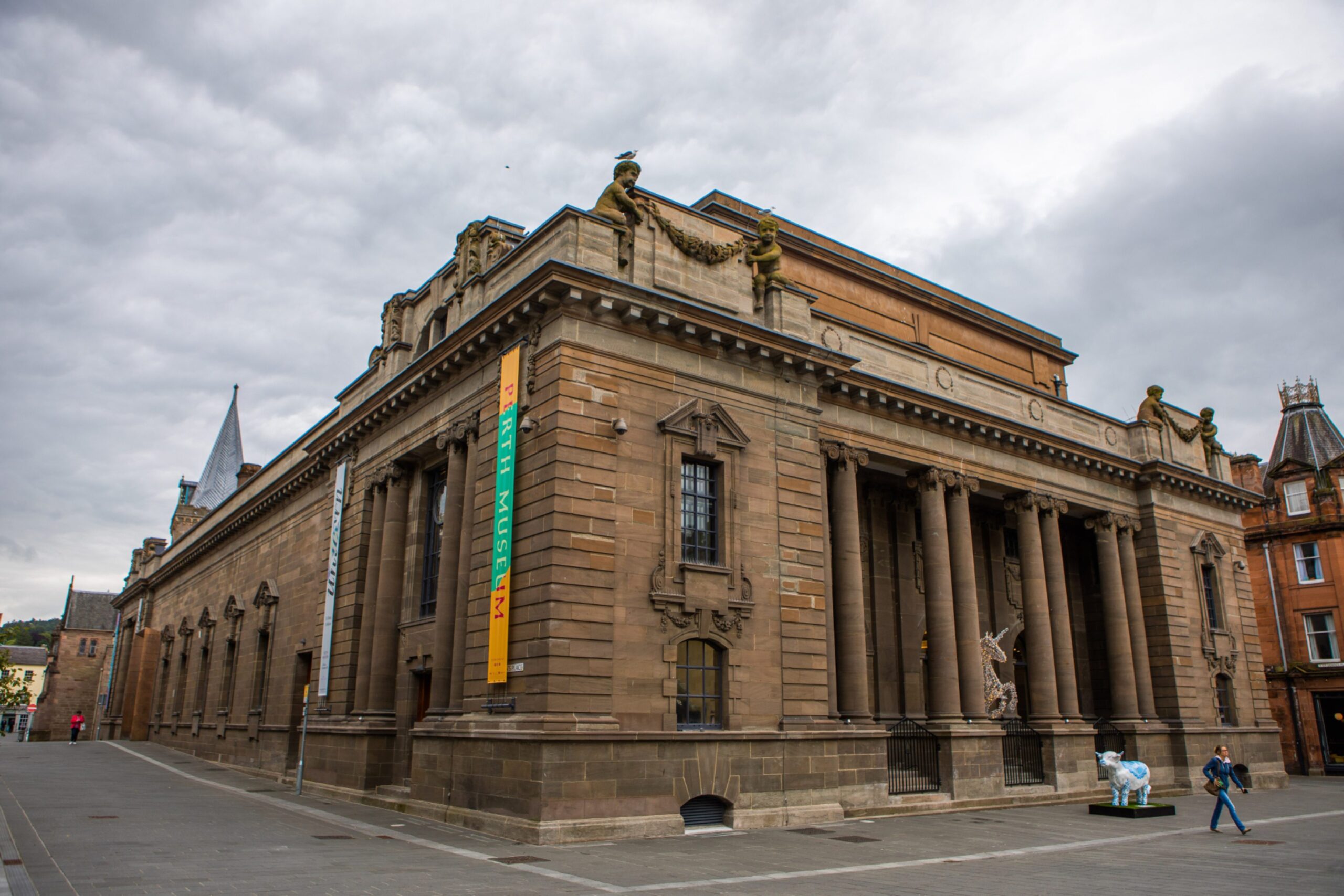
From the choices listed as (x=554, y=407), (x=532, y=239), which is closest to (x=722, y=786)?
(x=554, y=407)

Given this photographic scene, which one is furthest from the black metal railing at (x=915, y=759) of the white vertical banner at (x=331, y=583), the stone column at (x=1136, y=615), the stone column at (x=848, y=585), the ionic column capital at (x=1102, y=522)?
the white vertical banner at (x=331, y=583)

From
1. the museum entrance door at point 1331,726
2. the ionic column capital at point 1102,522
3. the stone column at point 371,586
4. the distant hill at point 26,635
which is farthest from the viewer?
the distant hill at point 26,635

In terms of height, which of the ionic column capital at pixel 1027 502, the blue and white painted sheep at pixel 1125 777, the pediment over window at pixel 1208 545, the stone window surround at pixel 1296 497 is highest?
the stone window surround at pixel 1296 497

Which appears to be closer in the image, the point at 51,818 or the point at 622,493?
the point at 51,818

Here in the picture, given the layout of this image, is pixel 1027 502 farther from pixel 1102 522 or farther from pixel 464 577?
pixel 464 577

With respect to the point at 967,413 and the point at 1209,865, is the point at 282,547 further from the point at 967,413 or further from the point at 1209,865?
the point at 1209,865

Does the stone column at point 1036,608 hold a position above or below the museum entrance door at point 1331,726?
above

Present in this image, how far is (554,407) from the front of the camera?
18.0m

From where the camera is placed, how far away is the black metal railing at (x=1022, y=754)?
2562 cm

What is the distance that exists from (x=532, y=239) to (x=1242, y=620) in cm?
2924

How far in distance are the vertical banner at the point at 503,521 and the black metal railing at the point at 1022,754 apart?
1502cm

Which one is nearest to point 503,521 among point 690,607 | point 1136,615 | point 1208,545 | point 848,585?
point 690,607

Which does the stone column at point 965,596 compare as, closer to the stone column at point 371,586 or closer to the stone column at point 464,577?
the stone column at point 464,577

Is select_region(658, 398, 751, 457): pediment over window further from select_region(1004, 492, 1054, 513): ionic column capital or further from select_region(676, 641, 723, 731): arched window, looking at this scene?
select_region(1004, 492, 1054, 513): ionic column capital
